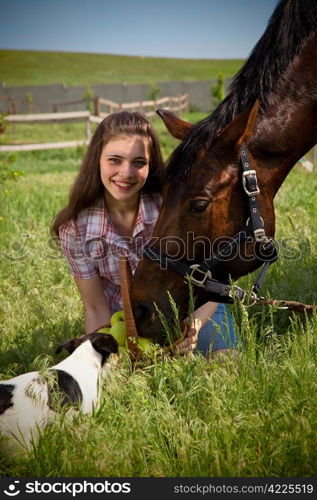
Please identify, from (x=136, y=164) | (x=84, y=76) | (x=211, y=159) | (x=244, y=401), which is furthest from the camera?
(x=84, y=76)

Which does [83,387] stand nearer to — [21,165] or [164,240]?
[164,240]

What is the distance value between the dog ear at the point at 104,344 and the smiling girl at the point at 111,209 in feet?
2.18

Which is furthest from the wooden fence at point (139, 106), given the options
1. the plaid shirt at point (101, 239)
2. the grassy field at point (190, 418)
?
the grassy field at point (190, 418)

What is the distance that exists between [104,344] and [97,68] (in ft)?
269

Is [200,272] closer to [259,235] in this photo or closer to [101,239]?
[259,235]

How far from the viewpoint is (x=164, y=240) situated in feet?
8.48

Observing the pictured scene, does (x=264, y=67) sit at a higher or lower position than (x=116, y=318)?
higher

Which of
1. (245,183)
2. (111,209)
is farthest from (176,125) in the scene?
(111,209)

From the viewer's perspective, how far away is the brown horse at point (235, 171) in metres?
2.56

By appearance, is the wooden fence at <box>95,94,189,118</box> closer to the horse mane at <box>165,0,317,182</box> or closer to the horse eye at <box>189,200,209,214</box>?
the horse mane at <box>165,0,317,182</box>

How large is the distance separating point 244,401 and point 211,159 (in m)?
1.13

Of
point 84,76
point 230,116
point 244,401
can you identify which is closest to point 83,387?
point 244,401

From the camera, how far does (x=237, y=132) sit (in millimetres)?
2529

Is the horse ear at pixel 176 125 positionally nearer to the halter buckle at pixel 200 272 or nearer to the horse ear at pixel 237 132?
the horse ear at pixel 237 132
